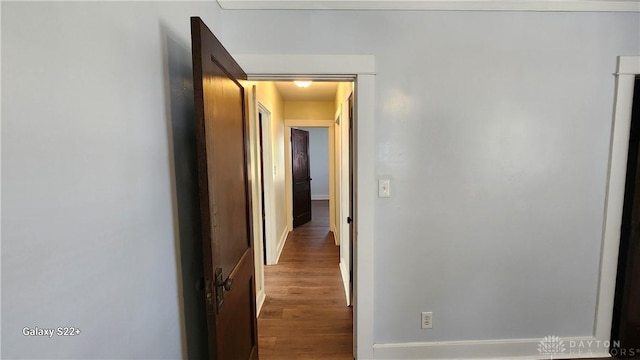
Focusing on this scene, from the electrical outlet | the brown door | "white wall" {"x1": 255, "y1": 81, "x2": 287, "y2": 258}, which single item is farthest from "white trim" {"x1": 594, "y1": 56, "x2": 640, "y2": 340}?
"white wall" {"x1": 255, "y1": 81, "x2": 287, "y2": 258}

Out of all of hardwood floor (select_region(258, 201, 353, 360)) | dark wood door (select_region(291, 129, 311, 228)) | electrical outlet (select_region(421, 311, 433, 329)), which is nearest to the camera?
electrical outlet (select_region(421, 311, 433, 329))

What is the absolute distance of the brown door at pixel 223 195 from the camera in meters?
0.99

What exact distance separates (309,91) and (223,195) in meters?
3.14

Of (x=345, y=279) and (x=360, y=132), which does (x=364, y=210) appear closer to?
(x=360, y=132)

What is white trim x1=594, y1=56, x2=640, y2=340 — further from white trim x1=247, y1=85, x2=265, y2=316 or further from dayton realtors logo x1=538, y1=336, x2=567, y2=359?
white trim x1=247, y1=85, x2=265, y2=316

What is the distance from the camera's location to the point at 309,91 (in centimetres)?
398

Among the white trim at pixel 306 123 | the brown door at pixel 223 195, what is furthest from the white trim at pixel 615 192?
the white trim at pixel 306 123

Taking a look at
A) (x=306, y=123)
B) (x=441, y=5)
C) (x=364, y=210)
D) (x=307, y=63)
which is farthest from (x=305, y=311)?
(x=306, y=123)

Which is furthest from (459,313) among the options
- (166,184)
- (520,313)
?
(166,184)

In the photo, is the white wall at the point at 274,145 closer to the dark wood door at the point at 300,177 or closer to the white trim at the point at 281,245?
the white trim at the point at 281,245

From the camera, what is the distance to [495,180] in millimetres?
1695

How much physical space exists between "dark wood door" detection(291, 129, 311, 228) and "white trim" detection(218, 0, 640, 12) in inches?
139

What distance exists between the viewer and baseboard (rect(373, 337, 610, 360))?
1771 millimetres

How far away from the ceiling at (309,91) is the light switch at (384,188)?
2.32 m
